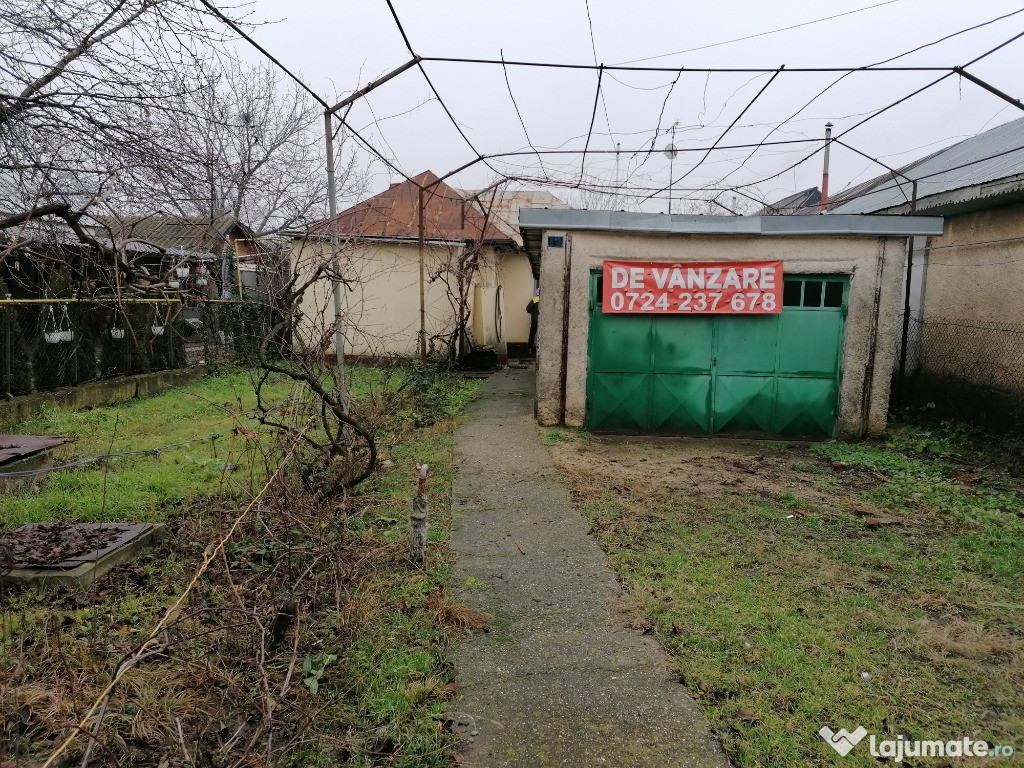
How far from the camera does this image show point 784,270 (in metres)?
8.34

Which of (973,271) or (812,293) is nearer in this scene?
(812,293)

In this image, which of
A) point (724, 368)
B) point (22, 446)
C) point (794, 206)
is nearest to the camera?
point (22, 446)

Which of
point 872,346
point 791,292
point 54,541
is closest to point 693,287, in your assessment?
point 791,292

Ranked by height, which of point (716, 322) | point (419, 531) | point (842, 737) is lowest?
point (842, 737)

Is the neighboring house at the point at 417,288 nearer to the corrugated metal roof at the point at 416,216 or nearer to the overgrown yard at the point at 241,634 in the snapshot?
the corrugated metal roof at the point at 416,216

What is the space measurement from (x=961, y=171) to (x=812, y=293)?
A: 13.9 feet

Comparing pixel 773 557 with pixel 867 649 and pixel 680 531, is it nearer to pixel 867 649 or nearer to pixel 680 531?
pixel 680 531

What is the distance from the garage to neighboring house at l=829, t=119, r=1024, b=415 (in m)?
1.37

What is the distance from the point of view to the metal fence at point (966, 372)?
8.14 m

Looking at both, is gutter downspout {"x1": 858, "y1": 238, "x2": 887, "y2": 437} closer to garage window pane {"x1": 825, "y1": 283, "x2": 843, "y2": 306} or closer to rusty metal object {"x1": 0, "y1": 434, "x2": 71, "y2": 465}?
garage window pane {"x1": 825, "y1": 283, "x2": 843, "y2": 306}

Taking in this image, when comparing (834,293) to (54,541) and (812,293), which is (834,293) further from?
(54,541)

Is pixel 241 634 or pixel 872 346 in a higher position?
pixel 872 346

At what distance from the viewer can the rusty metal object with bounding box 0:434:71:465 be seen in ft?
19.1

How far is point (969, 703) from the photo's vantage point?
3.04 m
